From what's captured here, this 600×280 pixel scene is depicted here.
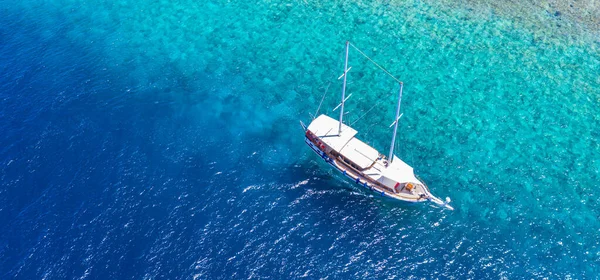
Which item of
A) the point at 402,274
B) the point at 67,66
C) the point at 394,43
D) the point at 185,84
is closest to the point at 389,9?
the point at 394,43

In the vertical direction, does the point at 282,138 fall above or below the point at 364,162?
below

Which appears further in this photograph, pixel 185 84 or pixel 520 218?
pixel 185 84

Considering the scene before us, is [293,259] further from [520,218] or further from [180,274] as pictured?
[520,218]

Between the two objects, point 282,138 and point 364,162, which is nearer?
point 364,162

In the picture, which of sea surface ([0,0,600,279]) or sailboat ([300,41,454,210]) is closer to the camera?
sea surface ([0,0,600,279])
